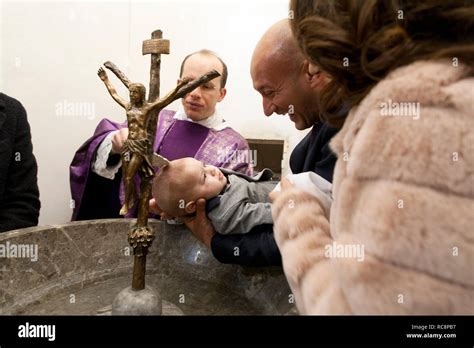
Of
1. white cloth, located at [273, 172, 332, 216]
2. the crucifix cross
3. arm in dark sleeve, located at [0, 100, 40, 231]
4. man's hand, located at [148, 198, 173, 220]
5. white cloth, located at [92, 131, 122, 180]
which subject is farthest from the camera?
white cloth, located at [92, 131, 122, 180]

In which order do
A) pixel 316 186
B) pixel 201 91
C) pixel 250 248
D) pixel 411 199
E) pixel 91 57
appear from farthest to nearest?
pixel 91 57
pixel 201 91
pixel 250 248
pixel 316 186
pixel 411 199

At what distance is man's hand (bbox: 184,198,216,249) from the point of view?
90cm

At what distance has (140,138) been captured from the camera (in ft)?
2.23

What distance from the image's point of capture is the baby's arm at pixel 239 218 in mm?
855

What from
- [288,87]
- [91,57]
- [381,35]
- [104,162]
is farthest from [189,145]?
[381,35]

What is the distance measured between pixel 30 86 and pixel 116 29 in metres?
0.41

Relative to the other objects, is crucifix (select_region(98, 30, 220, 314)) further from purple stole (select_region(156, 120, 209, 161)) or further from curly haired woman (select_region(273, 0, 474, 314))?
purple stole (select_region(156, 120, 209, 161))

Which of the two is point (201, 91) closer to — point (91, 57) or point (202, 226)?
point (91, 57)

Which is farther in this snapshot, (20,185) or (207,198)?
(20,185)

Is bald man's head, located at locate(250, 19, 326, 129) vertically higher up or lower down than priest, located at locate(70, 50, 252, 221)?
higher up

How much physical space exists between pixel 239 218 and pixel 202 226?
10cm

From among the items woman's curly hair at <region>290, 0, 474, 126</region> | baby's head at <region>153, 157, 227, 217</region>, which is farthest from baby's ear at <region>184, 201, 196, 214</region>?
woman's curly hair at <region>290, 0, 474, 126</region>

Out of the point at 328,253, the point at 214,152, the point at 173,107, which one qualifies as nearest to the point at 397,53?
the point at 328,253

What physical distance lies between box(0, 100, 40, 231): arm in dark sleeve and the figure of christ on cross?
1.77 ft
